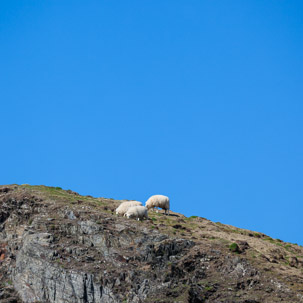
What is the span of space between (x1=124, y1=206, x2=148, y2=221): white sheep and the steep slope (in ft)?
3.76

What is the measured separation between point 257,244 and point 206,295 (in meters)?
12.2

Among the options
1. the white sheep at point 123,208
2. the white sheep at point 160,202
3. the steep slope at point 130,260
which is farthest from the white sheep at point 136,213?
the white sheep at point 160,202

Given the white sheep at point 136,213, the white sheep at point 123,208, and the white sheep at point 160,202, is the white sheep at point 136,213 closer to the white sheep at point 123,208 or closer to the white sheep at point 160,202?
the white sheep at point 123,208

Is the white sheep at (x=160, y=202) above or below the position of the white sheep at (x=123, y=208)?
above

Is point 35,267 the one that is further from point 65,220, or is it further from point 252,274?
point 252,274

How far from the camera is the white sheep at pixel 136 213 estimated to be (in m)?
61.8

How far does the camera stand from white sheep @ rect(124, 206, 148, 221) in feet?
203

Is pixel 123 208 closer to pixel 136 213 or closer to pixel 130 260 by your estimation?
pixel 136 213

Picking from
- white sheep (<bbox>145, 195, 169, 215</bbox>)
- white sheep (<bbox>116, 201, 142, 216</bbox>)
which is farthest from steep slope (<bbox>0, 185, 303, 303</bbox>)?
white sheep (<bbox>145, 195, 169, 215</bbox>)

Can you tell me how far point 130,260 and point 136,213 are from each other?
8.01 meters

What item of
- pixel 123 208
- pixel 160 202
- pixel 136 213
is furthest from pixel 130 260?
pixel 160 202

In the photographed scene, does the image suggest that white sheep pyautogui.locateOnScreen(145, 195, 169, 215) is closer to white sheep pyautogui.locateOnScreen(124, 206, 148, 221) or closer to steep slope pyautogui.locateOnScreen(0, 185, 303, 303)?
steep slope pyautogui.locateOnScreen(0, 185, 303, 303)

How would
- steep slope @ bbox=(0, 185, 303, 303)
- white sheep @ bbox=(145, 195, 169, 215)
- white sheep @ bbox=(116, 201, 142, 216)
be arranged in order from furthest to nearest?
1. white sheep @ bbox=(145, 195, 169, 215)
2. white sheep @ bbox=(116, 201, 142, 216)
3. steep slope @ bbox=(0, 185, 303, 303)

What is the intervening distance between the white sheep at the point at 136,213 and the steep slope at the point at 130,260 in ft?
3.76
